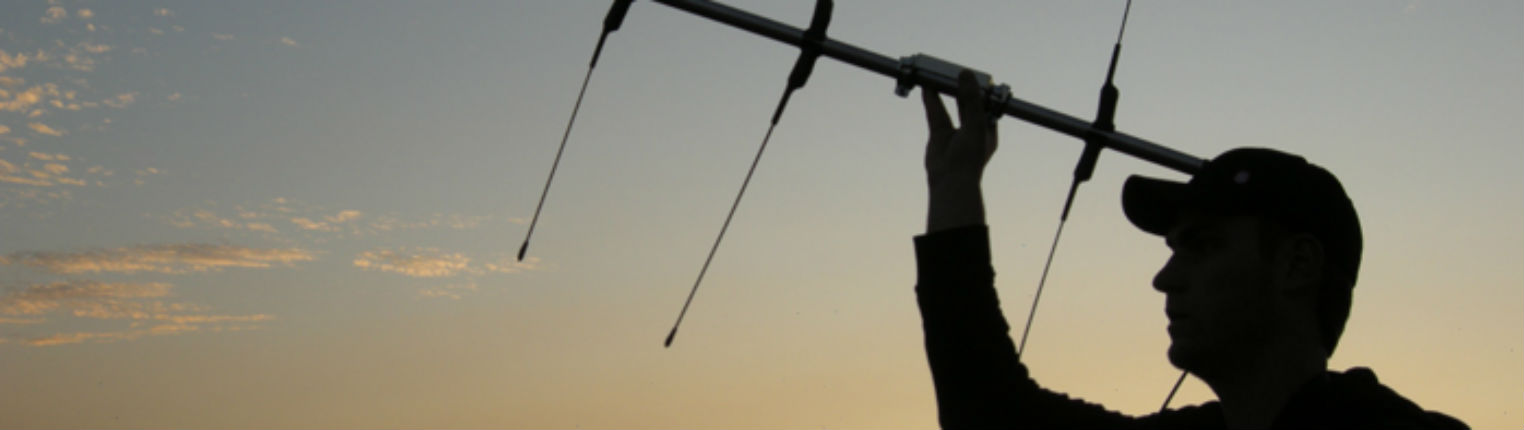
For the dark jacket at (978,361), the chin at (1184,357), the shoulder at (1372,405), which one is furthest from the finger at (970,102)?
the shoulder at (1372,405)

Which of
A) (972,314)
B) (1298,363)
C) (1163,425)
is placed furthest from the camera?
(1163,425)

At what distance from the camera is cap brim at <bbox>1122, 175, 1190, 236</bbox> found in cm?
554

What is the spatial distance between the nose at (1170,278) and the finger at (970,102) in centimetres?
87

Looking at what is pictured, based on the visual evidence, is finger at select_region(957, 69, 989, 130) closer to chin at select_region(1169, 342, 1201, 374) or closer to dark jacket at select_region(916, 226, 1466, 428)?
dark jacket at select_region(916, 226, 1466, 428)

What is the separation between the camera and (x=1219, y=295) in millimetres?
5352

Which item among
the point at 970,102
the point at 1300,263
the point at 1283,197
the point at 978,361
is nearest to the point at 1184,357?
the point at 1300,263

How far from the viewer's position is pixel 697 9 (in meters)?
5.97

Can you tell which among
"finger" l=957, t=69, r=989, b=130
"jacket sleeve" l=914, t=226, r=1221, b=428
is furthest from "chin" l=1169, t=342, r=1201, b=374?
"finger" l=957, t=69, r=989, b=130

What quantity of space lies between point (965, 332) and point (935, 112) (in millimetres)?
952

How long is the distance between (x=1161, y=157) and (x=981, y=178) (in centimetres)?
112

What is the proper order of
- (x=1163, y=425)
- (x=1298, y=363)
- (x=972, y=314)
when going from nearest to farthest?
(x=972, y=314) < (x=1298, y=363) < (x=1163, y=425)

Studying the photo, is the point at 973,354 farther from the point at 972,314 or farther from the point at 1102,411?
the point at 1102,411

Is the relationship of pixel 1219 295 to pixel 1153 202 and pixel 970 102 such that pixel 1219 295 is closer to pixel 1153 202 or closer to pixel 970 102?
pixel 1153 202

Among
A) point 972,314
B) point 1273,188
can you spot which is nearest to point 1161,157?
point 1273,188
